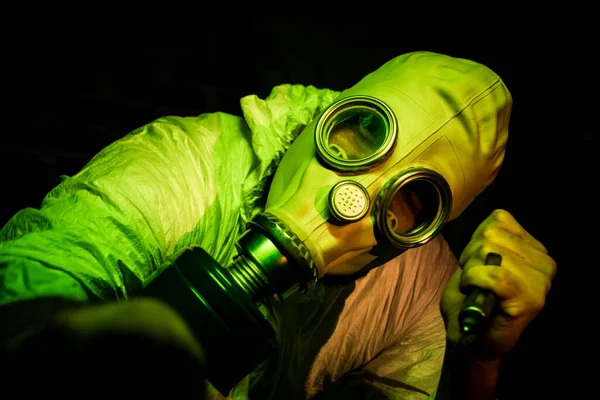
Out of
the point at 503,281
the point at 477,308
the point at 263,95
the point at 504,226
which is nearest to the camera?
the point at 477,308

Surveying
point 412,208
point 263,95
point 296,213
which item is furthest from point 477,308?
point 263,95

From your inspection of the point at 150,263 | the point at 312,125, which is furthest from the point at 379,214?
the point at 150,263

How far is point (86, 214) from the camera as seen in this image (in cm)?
108

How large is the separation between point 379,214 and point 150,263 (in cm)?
63

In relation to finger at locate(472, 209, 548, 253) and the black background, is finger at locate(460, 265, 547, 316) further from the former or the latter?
the black background

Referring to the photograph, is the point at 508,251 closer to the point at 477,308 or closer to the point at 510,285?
the point at 510,285

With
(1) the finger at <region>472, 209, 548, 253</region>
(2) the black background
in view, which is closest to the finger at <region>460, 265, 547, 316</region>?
(1) the finger at <region>472, 209, 548, 253</region>

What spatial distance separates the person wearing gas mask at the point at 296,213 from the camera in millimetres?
932

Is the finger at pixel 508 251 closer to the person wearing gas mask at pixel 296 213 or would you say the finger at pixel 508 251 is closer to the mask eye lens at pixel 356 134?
the person wearing gas mask at pixel 296 213

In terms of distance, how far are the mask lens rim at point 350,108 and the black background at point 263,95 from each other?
1018mm

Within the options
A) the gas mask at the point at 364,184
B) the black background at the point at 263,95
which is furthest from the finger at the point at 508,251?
the black background at the point at 263,95

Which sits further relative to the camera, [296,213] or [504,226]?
[504,226]

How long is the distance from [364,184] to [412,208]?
0.25 metres

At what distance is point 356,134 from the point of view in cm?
128
